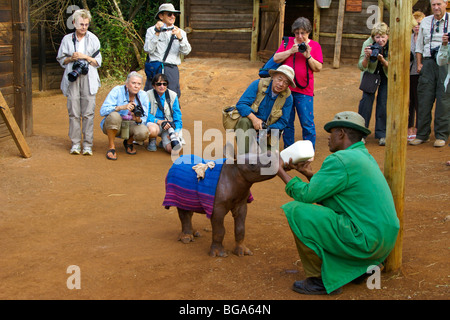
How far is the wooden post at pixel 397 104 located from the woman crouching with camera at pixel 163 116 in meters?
4.82

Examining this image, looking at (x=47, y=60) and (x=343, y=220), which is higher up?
(x=47, y=60)

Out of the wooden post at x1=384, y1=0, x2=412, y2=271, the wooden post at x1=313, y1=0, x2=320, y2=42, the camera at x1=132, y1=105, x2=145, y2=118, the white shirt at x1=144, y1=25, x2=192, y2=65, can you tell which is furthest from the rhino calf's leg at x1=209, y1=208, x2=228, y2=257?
the wooden post at x1=313, y1=0, x2=320, y2=42

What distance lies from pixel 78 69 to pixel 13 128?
127 cm

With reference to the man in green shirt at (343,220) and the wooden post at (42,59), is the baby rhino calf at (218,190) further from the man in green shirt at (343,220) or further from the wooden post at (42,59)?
the wooden post at (42,59)

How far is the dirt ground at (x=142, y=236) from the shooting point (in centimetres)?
429

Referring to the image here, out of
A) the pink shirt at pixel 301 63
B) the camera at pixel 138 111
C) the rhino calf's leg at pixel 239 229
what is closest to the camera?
the rhino calf's leg at pixel 239 229

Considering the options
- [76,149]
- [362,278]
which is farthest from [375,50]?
[362,278]

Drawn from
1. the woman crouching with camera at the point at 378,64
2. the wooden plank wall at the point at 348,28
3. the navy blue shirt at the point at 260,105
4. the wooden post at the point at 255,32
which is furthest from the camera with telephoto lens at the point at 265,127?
the wooden post at the point at 255,32

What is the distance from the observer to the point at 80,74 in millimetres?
8258

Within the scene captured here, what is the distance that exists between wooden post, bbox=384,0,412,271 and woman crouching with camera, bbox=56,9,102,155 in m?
5.16

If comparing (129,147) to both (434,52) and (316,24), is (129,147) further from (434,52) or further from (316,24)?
(316,24)

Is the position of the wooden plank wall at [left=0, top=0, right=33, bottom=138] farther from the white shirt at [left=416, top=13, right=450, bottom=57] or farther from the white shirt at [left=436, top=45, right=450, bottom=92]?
the white shirt at [left=436, top=45, right=450, bottom=92]

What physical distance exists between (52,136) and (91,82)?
1753 millimetres

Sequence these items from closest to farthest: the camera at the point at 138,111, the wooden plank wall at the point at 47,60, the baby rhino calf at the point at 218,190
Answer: the baby rhino calf at the point at 218,190
the camera at the point at 138,111
the wooden plank wall at the point at 47,60
